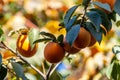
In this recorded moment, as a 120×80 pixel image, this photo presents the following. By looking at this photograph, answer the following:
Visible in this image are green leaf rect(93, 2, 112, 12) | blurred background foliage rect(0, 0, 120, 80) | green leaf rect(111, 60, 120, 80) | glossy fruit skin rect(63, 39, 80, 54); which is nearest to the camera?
green leaf rect(93, 2, 112, 12)

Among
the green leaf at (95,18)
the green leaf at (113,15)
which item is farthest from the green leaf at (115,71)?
the green leaf at (95,18)

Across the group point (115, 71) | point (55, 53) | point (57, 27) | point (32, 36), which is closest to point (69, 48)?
point (55, 53)

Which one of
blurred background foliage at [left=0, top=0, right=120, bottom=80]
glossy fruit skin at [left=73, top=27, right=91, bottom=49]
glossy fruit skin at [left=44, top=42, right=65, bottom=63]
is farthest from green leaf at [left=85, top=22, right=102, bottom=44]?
blurred background foliage at [left=0, top=0, right=120, bottom=80]

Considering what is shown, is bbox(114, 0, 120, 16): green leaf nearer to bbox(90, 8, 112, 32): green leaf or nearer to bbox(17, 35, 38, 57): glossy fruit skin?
bbox(90, 8, 112, 32): green leaf

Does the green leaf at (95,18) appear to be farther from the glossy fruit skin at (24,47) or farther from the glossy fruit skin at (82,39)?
the glossy fruit skin at (24,47)

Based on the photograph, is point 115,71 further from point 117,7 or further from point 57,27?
point 57,27

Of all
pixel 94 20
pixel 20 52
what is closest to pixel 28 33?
pixel 20 52
